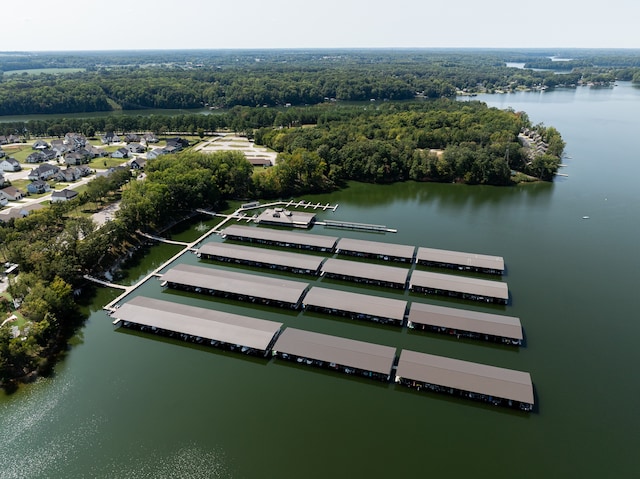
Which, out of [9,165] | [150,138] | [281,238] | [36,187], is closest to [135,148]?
[150,138]

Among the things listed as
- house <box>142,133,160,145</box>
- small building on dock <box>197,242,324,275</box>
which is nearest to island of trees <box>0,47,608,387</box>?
house <box>142,133,160,145</box>

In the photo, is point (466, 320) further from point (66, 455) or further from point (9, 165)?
point (9, 165)

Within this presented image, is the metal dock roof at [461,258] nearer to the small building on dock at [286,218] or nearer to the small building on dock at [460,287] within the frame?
the small building on dock at [460,287]

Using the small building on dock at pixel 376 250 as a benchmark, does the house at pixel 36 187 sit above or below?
above

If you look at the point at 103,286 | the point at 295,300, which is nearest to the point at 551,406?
the point at 295,300

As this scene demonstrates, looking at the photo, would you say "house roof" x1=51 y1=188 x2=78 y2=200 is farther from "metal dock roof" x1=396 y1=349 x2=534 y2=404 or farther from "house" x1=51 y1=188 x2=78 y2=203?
"metal dock roof" x1=396 y1=349 x2=534 y2=404

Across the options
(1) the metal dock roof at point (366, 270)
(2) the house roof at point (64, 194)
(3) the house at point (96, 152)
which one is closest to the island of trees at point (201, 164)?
Answer: (2) the house roof at point (64, 194)

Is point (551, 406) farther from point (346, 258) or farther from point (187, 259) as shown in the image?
point (187, 259)
